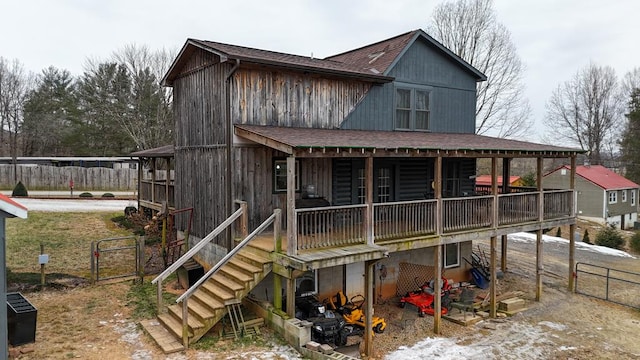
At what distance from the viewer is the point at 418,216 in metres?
11.8

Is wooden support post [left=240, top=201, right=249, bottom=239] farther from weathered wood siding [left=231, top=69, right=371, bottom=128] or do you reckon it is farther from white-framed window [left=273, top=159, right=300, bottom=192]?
weathered wood siding [left=231, top=69, right=371, bottom=128]

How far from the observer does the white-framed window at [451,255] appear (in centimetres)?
1628

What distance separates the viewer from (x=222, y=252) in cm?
1211

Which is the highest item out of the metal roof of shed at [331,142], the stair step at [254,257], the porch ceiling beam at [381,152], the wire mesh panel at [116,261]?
the metal roof of shed at [331,142]

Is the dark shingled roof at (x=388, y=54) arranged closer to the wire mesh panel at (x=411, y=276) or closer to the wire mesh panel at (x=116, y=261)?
the wire mesh panel at (x=411, y=276)

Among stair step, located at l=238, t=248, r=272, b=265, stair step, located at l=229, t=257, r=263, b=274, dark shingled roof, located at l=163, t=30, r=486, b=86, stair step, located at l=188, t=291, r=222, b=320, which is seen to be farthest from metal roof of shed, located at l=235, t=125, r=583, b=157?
stair step, located at l=188, t=291, r=222, b=320

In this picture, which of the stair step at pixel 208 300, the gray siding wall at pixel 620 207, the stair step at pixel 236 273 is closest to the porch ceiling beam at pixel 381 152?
the stair step at pixel 236 273

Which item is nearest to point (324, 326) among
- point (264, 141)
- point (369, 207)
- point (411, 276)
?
point (369, 207)

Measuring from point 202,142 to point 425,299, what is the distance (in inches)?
324

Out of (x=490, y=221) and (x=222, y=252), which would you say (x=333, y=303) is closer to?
(x=222, y=252)

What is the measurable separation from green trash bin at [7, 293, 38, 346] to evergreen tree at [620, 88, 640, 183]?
5148 cm

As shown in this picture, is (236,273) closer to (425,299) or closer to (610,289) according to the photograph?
(425,299)

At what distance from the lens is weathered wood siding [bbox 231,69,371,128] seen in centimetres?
1146

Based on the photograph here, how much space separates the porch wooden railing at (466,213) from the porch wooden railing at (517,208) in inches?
23.8
